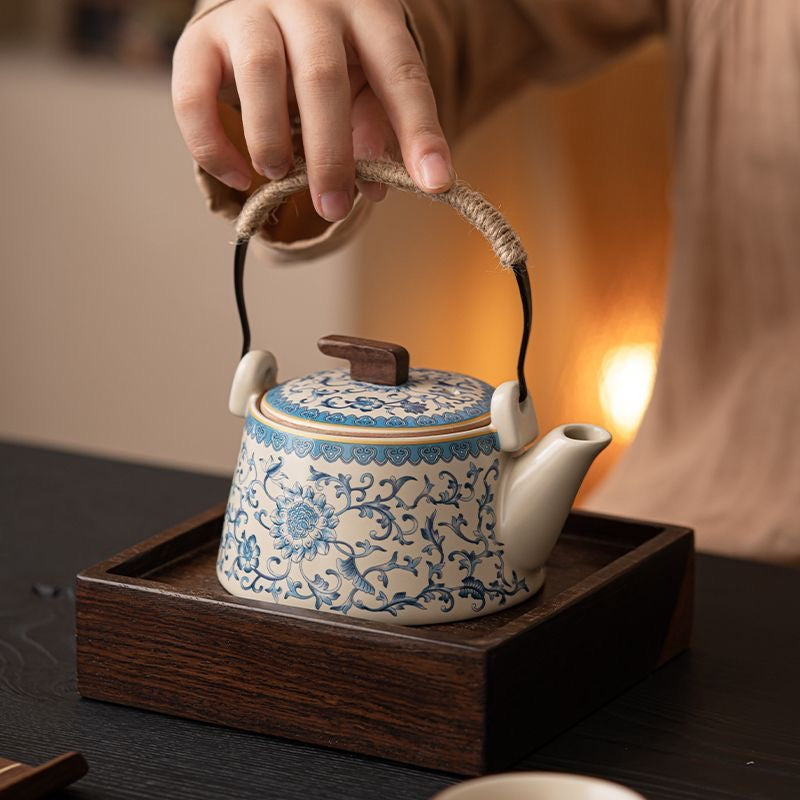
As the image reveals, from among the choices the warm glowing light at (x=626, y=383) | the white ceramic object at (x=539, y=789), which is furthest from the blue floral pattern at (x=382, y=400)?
the warm glowing light at (x=626, y=383)

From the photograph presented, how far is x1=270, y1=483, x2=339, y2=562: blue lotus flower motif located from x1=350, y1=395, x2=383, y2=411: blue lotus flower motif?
52 millimetres

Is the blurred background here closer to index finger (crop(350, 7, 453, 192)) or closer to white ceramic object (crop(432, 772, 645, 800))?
index finger (crop(350, 7, 453, 192))

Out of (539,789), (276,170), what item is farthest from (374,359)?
(539,789)

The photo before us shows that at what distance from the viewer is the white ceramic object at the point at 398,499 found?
2.25 ft

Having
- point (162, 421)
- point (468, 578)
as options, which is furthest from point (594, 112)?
point (468, 578)

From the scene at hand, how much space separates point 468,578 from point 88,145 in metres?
2.23

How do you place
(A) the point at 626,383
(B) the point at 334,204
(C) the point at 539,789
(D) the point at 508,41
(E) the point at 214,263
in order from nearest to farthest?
(C) the point at 539,789
(B) the point at 334,204
(D) the point at 508,41
(A) the point at 626,383
(E) the point at 214,263

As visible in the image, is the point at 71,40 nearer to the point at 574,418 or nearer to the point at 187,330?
the point at 187,330

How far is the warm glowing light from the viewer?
79.7 inches

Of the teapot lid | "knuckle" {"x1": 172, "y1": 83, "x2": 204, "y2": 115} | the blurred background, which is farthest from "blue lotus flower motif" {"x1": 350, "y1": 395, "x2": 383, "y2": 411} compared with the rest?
the blurred background

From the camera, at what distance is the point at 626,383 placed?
79.9 inches

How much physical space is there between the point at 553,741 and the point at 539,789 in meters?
0.17

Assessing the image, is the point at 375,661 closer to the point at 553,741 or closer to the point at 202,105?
the point at 553,741

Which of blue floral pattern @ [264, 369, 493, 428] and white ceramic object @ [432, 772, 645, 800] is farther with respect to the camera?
blue floral pattern @ [264, 369, 493, 428]
